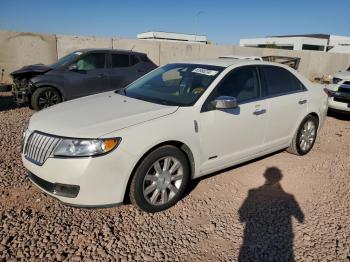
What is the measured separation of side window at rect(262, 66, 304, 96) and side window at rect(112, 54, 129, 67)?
527cm

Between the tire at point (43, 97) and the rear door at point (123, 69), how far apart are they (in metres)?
1.51

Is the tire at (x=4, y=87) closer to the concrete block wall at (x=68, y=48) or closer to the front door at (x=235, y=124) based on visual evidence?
the concrete block wall at (x=68, y=48)

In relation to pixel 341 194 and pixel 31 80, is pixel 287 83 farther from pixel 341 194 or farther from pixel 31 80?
pixel 31 80

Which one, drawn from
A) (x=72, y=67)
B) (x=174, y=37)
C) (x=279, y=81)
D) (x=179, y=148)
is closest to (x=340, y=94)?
(x=279, y=81)

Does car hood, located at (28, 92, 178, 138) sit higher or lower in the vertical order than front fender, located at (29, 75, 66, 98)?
higher

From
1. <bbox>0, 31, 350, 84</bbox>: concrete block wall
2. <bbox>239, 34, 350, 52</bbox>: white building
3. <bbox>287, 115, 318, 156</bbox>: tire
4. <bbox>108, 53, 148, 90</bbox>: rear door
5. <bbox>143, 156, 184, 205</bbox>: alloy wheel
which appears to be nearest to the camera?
<bbox>143, 156, 184, 205</bbox>: alloy wheel

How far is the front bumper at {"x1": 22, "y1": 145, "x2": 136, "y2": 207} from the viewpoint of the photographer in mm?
2781

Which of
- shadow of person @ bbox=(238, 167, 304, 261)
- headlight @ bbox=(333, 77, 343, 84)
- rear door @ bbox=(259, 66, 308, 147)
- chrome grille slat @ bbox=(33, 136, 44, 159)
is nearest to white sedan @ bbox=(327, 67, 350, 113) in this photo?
headlight @ bbox=(333, 77, 343, 84)

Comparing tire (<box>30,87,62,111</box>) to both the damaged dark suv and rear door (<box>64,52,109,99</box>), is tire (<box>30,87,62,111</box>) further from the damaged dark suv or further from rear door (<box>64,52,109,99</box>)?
rear door (<box>64,52,109,99</box>)

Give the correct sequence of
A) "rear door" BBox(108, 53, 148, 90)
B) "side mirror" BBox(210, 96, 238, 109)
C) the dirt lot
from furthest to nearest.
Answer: "rear door" BBox(108, 53, 148, 90), "side mirror" BBox(210, 96, 238, 109), the dirt lot

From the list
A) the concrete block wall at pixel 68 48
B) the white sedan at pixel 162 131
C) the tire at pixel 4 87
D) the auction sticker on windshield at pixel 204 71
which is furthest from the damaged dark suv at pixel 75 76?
the auction sticker on windshield at pixel 204 71

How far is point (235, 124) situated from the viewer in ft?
12.4

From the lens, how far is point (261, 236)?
3049 mm

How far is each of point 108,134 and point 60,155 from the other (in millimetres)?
482
